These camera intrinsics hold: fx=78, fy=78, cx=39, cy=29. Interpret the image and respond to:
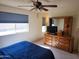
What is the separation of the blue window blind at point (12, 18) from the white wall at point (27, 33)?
201mm

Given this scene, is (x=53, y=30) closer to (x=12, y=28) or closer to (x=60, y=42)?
(x=60, y=42)

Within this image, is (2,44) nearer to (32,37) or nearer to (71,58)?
(32,37)

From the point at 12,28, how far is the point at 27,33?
121cm

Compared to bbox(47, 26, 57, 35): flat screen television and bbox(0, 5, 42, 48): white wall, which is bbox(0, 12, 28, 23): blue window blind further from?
bbox(47, 26, 57, 35): flat screen television

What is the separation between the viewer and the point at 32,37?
578cm

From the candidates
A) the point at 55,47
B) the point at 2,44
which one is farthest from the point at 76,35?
the point at 2,44

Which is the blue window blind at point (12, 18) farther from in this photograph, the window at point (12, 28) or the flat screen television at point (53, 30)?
the flat screen television at point (53, 30)

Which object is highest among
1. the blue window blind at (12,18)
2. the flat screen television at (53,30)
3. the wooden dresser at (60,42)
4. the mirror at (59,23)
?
the blue window blind at (12,18)

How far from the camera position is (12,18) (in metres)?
4.22

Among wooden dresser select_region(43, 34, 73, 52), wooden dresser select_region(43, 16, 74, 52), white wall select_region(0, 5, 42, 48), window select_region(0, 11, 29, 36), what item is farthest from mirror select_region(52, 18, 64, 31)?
window select_region(0, 11, 29, 36)

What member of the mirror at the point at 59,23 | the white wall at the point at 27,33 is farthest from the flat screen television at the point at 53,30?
the white wall at the point at 27,33

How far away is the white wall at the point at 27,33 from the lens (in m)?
3.94

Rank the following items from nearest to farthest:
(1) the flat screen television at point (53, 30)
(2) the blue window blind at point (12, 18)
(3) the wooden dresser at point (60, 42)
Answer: (2) the blue window blind at point (12, 18)
(3) the wooden dresser at point (60, 42)
(1) the flat screen television at point (53, 30)

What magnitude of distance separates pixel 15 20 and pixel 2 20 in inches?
30.2
